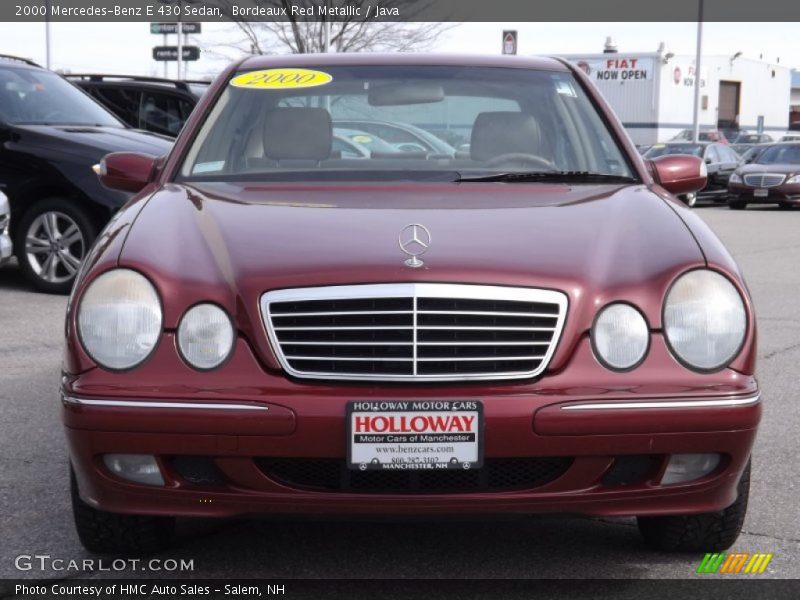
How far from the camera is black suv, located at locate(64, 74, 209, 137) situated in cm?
1384

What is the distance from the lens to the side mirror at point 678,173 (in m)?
4.61

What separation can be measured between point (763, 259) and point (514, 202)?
10.8 metres

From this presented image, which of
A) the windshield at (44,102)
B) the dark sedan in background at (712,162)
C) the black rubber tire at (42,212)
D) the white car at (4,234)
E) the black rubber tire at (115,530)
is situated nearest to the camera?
the black rubber tire at (115,530)

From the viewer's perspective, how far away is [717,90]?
53375mm

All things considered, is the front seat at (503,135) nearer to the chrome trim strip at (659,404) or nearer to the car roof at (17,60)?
the chrome trim strip at (659,404)

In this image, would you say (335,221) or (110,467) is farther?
(335,221)

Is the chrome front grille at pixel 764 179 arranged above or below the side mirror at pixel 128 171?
Result: below

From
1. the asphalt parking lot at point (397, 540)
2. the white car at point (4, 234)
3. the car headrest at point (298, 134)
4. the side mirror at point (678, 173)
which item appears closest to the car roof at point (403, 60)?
the car headrest at point (298, 134)

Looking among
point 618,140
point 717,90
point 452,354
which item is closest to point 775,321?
point 618,140

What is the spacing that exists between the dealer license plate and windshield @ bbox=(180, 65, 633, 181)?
1.30 m

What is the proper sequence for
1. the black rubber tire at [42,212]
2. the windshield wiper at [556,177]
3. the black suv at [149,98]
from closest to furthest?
the windshield wiper at [556,177]
the black rubber tire at [42,212]
the black suv at [149,98]

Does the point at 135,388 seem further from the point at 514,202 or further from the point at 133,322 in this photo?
the point at 514,202

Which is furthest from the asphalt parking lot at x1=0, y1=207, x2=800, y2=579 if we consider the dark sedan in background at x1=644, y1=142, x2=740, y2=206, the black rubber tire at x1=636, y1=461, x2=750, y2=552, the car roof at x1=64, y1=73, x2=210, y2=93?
the dark sedan in background at x1=644, y1=142, x2=740, y2=206

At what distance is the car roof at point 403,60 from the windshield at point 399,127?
0.14ft
